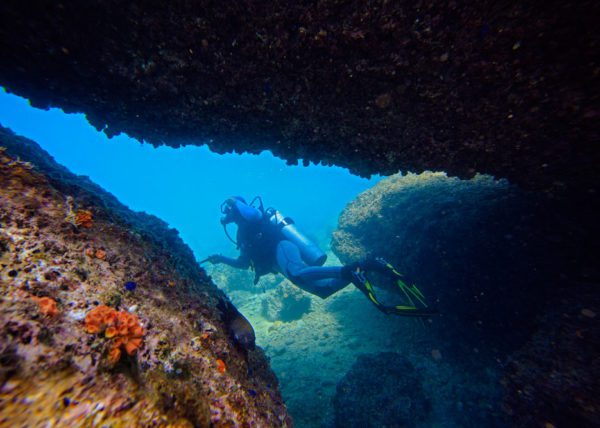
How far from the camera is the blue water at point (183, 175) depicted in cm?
5825

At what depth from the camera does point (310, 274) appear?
7.71m

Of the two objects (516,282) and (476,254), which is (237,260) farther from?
(516,282)

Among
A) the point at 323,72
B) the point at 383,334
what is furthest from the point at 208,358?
the point at 383,334

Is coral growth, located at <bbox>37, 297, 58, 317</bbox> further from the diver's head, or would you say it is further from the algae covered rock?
the diver's head

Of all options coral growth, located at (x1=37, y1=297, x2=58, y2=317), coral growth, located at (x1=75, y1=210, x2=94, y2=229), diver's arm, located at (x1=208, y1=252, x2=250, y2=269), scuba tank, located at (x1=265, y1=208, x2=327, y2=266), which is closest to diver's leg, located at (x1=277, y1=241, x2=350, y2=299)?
scuba tank, located at (x1=265, y1=208, x2=327, y2=266)

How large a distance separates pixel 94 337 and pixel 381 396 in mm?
5729

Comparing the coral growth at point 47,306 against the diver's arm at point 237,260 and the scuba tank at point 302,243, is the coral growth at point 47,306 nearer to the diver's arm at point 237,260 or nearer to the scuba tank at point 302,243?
the diver's arm at point 237,260

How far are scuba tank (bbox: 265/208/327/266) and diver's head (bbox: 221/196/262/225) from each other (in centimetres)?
51

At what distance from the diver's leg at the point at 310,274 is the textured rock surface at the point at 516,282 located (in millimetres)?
1753

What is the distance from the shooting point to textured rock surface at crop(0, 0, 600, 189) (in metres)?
2.54

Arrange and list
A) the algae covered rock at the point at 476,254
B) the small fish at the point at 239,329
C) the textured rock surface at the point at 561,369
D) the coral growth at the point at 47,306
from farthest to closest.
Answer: the algae covered rock at the point at 476,254
the textured rock surface at the point at 561,369
the small fish at the point at 239,329
the coral growth at the point at 47,306

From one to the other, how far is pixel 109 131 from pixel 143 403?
486cm

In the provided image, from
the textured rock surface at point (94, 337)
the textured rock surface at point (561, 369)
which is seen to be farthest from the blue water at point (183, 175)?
the textured rock surface at point (94, 337)

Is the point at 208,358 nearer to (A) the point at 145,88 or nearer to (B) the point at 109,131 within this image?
(A) the point at 145,88
